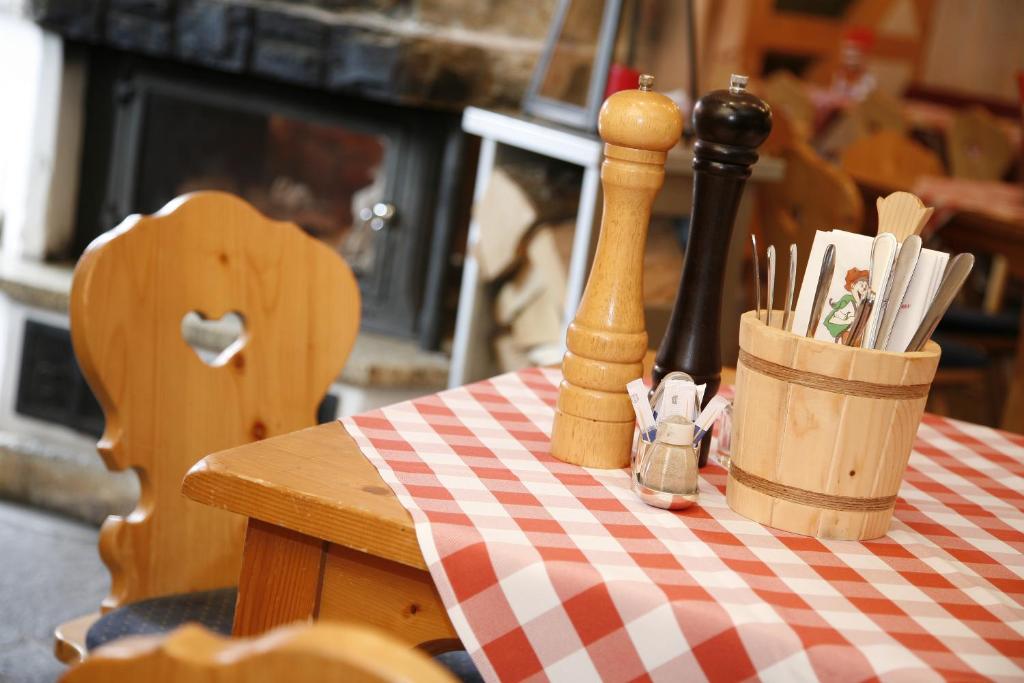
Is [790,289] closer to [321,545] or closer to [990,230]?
[321,545]

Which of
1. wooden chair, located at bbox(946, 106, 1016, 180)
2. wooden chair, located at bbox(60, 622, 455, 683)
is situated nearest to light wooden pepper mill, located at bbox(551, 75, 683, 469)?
wooden chair, located at bbox(60, 622, 455, 683)

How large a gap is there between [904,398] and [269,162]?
2200mm

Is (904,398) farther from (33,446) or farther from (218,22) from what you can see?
(33,446)

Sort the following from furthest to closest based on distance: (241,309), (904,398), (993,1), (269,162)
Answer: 1. (993,1)
2. (269,162)
3. (241,309)
4. (904,398)

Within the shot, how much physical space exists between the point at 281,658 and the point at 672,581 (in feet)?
1.36

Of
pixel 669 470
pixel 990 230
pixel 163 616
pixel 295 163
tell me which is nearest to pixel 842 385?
pixel 669 470

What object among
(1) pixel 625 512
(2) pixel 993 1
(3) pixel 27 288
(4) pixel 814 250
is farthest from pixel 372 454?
(2) pixel 993 1

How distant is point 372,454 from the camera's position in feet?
3.29

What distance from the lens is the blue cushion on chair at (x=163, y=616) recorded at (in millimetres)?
1240

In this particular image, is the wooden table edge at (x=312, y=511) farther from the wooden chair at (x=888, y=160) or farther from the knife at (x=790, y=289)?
the wooden chair at (x=888, y=160)

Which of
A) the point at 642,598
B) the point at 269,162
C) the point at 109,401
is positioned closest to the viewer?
the point at 642,598

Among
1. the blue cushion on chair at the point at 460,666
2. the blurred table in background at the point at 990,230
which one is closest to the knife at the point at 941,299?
the blue cushion on chair at the point at 460,666

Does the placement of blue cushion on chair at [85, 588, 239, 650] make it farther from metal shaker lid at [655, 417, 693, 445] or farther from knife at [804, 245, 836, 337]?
knife at [804, 245, 836, 337]

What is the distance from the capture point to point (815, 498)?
96cm
